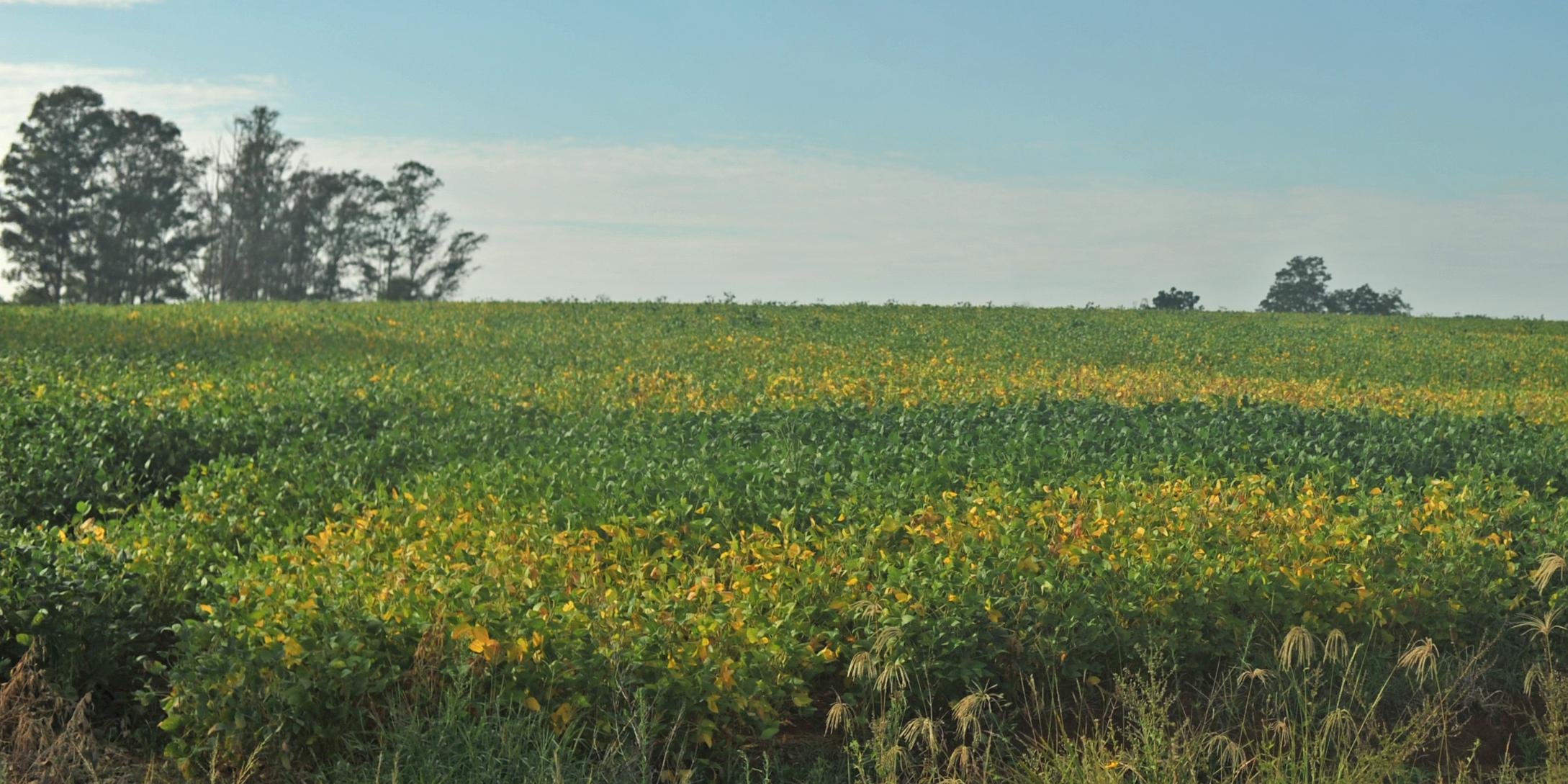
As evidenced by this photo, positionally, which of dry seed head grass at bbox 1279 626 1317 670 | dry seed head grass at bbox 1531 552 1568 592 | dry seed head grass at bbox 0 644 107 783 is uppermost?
dry seed head grass at bbox 1531 552 1568 592

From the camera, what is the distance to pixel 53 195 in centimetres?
4750

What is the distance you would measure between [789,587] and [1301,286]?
200ft

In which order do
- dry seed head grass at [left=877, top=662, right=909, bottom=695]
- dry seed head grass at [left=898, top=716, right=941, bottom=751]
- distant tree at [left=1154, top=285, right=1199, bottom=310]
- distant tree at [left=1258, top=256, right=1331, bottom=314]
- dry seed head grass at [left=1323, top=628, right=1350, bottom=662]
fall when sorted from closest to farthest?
dry seed head grass at [left=898, top=716, right=941, bottom=751]
dry seed head grass at [left=877, top=662, right=909, bottom=695]
dry seed head grass at [left=1323, top=628, right=1350, bottom=662]
distant tree at [left=1154, top=285, right=1199, bottom=310]
distant tree at [left=1258, top=256, right=1331, bottom=314]

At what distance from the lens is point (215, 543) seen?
8.27 metres

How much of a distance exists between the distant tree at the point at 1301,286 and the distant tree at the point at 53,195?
2050 inches

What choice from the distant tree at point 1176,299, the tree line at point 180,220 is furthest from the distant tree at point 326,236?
the distant tree at point 1176,299

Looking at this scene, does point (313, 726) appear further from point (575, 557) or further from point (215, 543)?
point (215, 543)

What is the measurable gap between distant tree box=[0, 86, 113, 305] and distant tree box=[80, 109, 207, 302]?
1.47 ft

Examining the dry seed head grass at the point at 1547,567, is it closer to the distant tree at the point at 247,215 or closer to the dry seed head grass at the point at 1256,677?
the dry seed head grass at the point at 1256,677

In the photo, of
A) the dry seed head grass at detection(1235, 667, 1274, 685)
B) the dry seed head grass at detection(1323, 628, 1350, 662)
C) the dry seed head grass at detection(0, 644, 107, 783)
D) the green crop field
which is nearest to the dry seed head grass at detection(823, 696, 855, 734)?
the green crop field

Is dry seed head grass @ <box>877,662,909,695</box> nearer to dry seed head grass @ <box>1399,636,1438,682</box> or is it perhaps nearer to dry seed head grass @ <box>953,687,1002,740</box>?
dry seed head grass @ <box>953,687,1002,740</box>

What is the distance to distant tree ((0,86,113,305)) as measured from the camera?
A: 47.1 metres

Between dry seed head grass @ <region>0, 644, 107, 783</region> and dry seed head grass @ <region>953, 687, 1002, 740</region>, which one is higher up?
dry seed head grass @ <region>953, 687, 1002, 740</region>

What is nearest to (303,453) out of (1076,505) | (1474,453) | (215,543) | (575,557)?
(215,543)
